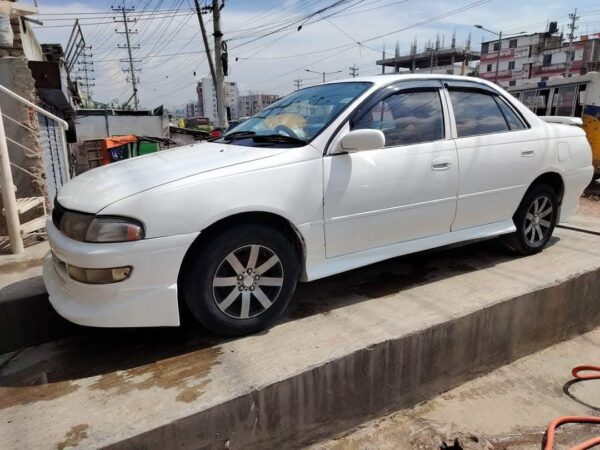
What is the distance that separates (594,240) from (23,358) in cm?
536

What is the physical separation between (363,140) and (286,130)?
1.98 feet

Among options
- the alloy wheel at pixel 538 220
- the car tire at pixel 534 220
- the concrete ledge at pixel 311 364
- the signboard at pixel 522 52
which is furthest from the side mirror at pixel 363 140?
the signboard at pixel 522 52

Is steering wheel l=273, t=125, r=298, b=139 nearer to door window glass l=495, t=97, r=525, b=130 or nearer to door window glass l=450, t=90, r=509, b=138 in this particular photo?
door window glass l=450, t=90, r=509, b=138

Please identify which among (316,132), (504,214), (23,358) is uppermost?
(316,132)

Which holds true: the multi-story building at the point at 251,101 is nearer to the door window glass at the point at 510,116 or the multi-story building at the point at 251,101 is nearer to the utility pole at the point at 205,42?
the utility pole at the point at 205,42

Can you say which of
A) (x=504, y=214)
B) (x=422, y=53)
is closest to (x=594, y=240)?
(x=504, y=214)

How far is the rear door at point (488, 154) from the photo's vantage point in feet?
11.9

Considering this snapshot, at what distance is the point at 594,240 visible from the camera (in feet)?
15.9

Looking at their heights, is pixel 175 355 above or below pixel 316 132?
below

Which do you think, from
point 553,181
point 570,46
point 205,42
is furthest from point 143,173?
point 570,46

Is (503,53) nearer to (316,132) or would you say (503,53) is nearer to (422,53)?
(422,53)

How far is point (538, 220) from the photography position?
14.0ft

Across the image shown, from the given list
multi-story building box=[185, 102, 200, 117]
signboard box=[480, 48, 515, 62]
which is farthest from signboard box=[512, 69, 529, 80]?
multi-story building box=[185, 102, 200, 117]

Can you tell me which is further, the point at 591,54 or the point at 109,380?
the point at 591,54
